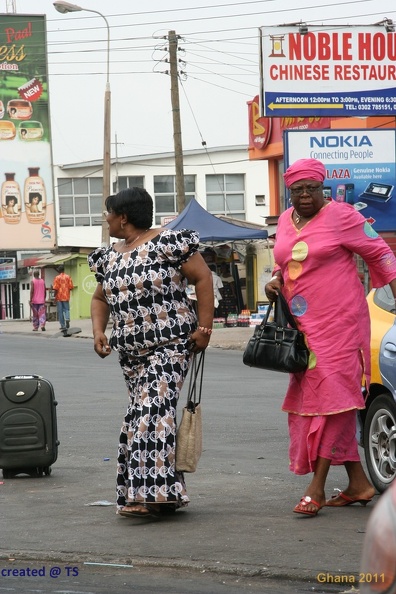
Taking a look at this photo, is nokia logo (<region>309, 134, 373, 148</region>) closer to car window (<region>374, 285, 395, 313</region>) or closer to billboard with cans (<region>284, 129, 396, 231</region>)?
billboard with cans (<region>284, 129, 396, 231</region>)

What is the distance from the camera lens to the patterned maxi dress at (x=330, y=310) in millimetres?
6906

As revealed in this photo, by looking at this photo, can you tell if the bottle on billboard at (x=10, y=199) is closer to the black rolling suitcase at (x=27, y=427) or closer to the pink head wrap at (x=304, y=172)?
the black rolling suitcase at (x=27, y=427)

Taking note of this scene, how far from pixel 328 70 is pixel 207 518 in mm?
23149

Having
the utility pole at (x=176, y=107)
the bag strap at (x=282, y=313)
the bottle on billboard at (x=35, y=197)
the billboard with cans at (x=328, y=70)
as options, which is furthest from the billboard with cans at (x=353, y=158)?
the bottle on billboard at (x=35, y=197)

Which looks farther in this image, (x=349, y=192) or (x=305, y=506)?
(x=349, y=192)

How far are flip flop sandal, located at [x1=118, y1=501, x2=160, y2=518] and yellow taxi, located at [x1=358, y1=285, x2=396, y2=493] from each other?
143 cm

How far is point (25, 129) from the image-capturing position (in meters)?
58.1

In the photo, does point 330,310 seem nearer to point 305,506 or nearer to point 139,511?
point 305,506

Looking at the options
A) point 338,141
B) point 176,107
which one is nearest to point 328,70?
point 338,141

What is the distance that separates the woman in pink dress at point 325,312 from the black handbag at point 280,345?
1.9 inches

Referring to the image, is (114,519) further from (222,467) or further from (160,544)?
(222,467)

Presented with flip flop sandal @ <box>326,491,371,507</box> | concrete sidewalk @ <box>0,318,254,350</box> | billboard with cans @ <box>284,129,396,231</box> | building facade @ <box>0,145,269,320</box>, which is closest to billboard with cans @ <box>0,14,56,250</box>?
building facade @ <box>0,145,269,320</box>

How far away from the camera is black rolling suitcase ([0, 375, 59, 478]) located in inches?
343

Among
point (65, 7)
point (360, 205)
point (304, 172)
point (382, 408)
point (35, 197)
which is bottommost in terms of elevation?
point (382, 408)
